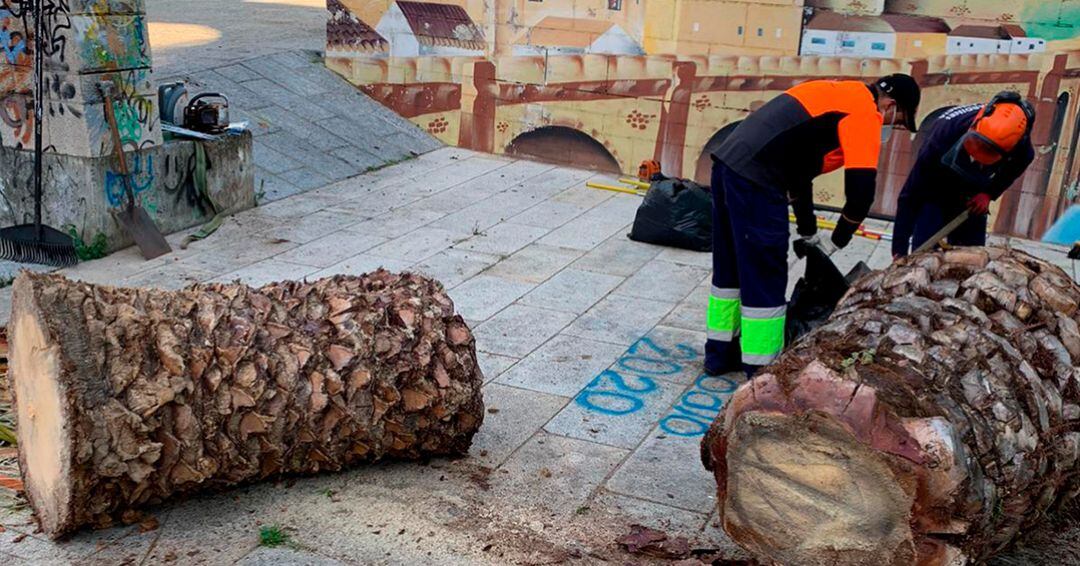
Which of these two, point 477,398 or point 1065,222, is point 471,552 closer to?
point 477,398

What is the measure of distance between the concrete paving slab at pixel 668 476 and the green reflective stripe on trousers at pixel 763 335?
69cm

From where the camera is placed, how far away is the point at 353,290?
14.2 feet

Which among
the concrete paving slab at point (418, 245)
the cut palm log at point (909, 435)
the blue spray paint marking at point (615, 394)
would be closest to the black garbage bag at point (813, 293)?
the blue spray paint marking at point (615, 394)

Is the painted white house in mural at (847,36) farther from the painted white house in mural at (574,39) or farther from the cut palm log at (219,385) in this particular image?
the cut palm log at (219,385)

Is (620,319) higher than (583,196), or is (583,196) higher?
(583,196)

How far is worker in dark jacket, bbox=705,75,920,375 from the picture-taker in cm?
494

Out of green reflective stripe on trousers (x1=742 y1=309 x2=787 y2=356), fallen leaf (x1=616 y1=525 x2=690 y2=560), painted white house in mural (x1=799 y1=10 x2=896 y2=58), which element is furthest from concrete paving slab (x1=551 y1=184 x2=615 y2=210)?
fallen leaf (x1=616 y1=525 x2=690 y2=560)

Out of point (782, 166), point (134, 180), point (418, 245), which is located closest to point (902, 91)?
point (782, 166)

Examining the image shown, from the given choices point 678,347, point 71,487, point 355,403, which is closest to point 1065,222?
point 678,347

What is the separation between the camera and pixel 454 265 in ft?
24.7

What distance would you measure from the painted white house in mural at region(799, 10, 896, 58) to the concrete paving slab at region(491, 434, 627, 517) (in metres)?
5.88

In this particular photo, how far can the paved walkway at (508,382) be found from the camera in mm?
3826

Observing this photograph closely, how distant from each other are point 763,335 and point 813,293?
0.52 m

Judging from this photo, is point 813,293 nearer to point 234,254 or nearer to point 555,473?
point 555,473
